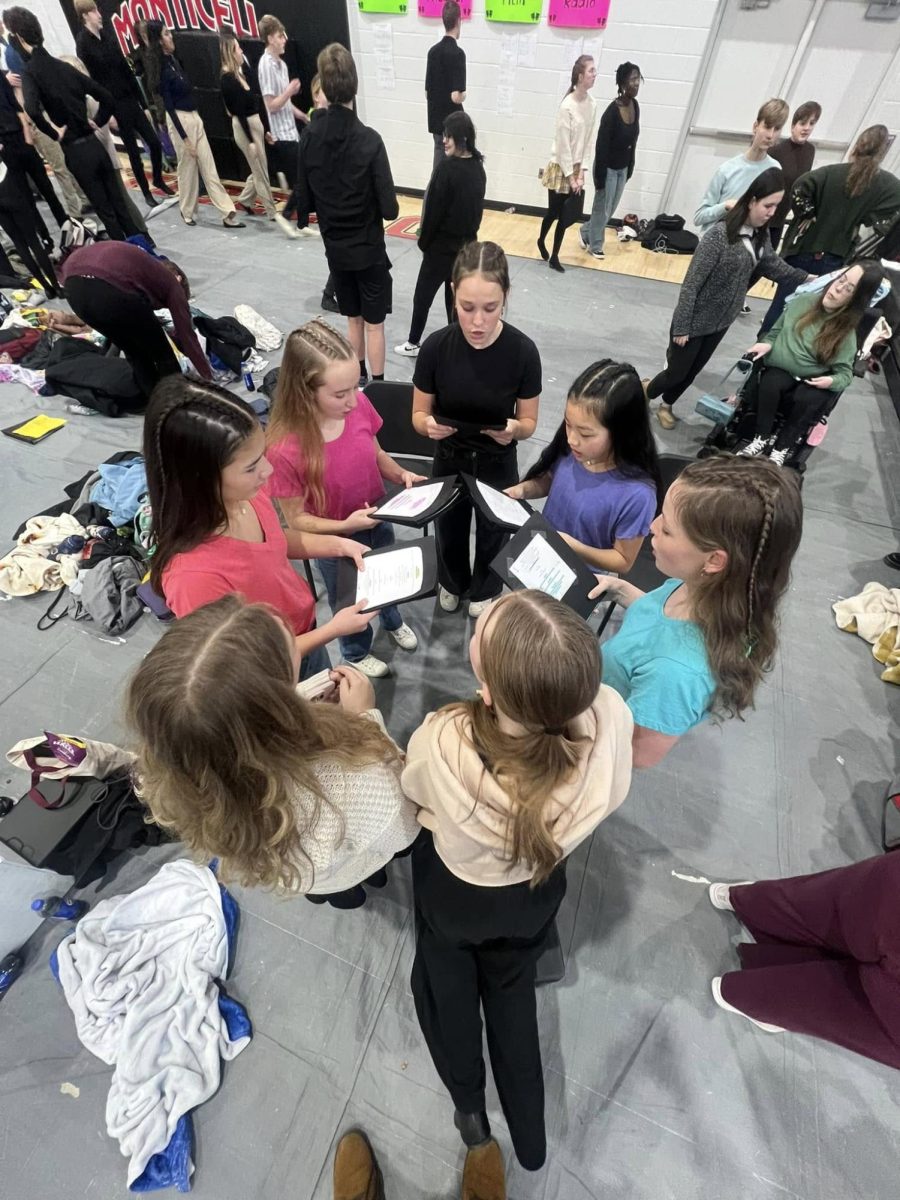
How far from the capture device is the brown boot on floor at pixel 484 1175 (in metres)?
1.44

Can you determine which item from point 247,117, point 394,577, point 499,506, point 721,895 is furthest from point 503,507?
→ point 247,117

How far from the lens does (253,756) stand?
0.94m

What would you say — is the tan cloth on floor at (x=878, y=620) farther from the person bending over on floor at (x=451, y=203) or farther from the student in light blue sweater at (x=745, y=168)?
the person bending over on floor at (x=451, y=203)

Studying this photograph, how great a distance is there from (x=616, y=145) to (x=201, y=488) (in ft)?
19.0

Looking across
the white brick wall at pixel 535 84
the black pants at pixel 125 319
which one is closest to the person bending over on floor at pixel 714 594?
the black pants at pixel 125 319

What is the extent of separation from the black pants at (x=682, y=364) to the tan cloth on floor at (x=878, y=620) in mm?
1756

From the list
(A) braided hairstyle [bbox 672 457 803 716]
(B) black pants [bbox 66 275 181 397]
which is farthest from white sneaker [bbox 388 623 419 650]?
(B) black pants [bbox 66 275 181 397]

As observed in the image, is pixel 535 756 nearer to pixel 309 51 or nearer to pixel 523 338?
pixel 523 338

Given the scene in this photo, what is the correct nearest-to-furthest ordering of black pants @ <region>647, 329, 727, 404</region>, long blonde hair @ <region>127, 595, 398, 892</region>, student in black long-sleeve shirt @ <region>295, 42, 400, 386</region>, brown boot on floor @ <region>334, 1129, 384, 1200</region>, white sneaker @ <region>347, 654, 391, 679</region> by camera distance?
long blonde hair @ <region>127, 595, 398, 892</region> → brown boot on floor @ <region>334, 1129, 384, 1200</region> → white sneaker @ <region>347, 654, 391, 679</region> → student in black long-sleeve shirt @ <region>295, 42, 400, 386</region> → black pants @ <region>647, 329, 727, 404</region>

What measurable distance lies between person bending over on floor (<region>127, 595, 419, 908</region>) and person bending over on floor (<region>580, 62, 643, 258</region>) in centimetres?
598

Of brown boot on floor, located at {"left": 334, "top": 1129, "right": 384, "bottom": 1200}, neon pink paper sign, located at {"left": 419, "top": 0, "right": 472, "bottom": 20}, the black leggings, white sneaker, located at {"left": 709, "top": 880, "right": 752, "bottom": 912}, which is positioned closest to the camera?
brown boot on floor, located at {"left": 334, "top": 1129, "right": 384, "bottom": 1200}

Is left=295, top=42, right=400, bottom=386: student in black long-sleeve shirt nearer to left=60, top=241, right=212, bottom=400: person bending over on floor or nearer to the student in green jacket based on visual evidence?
left=60, top=241, right=212, bottom=400: person bending over on floor

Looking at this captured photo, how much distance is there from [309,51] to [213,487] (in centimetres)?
764

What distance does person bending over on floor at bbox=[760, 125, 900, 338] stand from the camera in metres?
3.43
